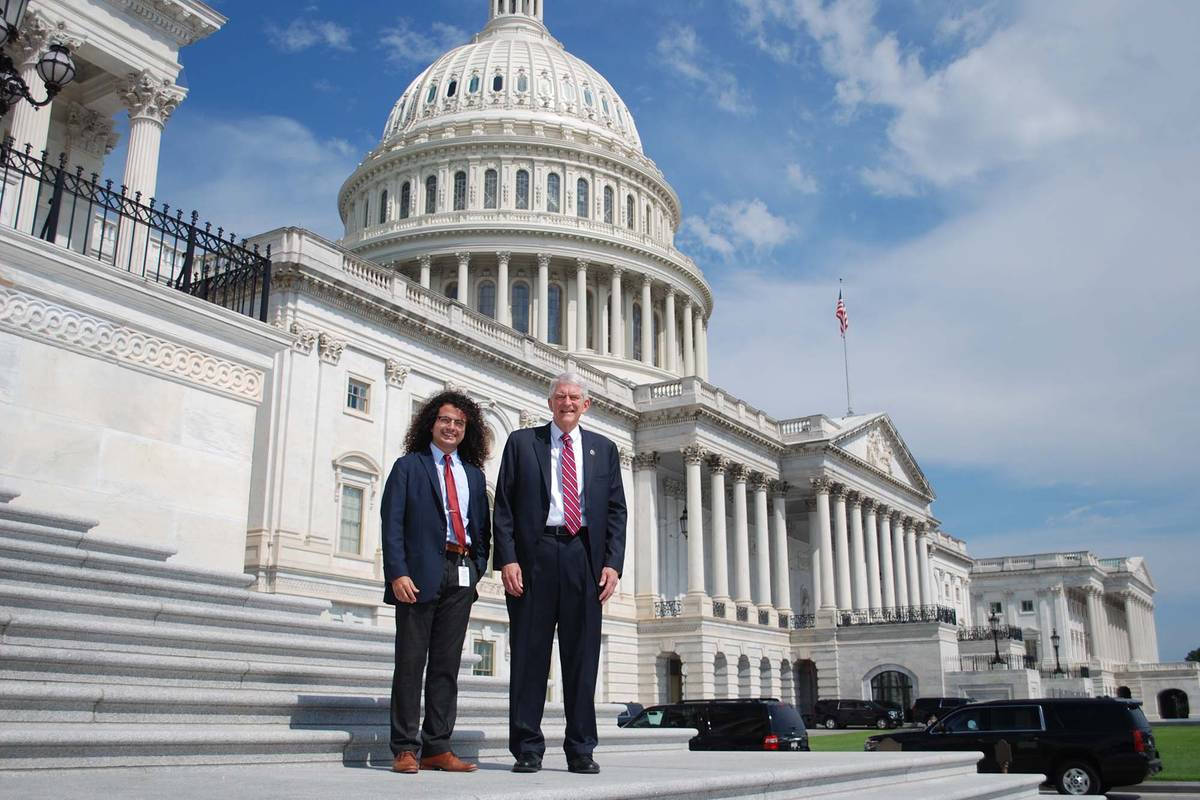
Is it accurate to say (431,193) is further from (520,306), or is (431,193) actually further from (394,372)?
(394,372)

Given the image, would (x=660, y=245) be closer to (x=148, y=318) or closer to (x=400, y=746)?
(x=148, y=318)

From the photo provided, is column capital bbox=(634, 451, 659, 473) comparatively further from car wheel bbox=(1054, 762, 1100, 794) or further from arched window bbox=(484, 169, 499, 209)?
car wheel bbox=(1054, 762, 1100, 794)

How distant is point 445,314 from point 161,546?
32461 millimetres

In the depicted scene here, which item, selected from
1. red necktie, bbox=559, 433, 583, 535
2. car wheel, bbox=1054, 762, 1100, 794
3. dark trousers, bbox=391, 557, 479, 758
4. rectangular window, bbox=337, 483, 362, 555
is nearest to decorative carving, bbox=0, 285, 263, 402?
dark trousers, bbox=391, 557, 479, 758

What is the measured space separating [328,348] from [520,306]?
111ft

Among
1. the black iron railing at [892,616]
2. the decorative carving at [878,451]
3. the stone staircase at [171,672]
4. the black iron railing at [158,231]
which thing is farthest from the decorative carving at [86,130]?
Result: the decorative carving at [878,451]

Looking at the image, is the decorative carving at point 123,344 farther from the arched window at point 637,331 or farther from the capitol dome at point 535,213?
the arched window at point 637,331

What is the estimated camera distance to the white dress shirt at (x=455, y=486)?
7785 millimetres

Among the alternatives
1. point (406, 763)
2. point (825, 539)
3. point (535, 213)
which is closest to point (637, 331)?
point (535, 213)

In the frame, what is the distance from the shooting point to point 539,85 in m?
81.2

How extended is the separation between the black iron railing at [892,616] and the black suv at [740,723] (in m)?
35.9

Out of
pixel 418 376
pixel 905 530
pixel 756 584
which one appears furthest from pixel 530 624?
pixel 905 530

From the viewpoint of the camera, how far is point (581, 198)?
75500 millimetres

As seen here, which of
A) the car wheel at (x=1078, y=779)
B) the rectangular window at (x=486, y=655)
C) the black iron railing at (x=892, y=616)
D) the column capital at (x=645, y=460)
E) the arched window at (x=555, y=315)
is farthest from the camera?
the arched window at (x=555, y=315)
